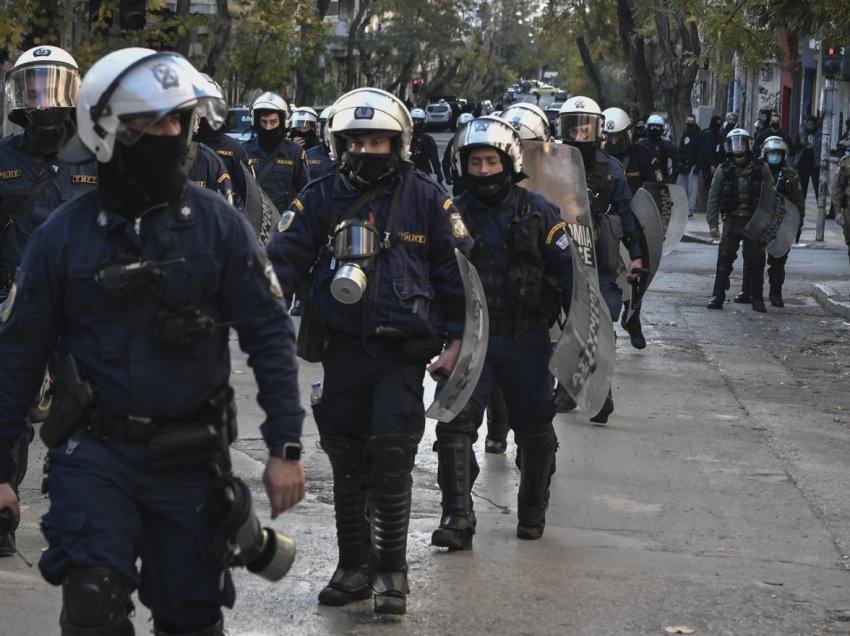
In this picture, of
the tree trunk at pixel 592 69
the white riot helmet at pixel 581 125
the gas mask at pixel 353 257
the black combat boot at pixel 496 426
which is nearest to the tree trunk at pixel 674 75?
the tree trunk at pixel 592 69

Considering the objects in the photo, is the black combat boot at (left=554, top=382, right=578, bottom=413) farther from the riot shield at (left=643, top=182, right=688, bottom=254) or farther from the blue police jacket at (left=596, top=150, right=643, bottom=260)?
the riot shield at (left=643, top=182, right=688, bottom=254)

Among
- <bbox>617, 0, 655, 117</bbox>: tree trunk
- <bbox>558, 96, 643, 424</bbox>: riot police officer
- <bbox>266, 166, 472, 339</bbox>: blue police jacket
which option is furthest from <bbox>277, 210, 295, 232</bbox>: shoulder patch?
<bbox>617, 0, 655, 117</bbox>: tree trunk

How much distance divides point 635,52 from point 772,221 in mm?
17184

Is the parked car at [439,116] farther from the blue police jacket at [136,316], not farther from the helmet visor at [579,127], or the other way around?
the blue police jacket at [136,316]

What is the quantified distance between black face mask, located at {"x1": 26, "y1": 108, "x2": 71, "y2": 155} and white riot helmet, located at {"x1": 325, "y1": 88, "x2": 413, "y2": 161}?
139 cm

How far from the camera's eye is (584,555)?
6637mm

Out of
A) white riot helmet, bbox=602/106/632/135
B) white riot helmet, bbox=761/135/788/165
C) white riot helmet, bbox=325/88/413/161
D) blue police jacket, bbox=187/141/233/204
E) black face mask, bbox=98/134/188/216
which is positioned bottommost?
white riot helmet, bbox=761/135/788/165

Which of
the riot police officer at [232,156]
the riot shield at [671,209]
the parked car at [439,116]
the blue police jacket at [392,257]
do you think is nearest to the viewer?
the blue police jacket at [392,257]

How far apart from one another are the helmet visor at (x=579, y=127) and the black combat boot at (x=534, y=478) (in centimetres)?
358

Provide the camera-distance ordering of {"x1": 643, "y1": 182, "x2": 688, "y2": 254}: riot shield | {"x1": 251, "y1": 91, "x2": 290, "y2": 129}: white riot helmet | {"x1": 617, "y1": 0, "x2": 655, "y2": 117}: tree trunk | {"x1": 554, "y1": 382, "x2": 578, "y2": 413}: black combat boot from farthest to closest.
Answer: {"x1": 617, "y1": 0, "x2": 655, "y2": 117}: tree trunk
{"x1": 251, "y1": 91, "x2": 290, "y2": 129}: white riot helmet
{"x1": 643, "y1": 182, "x2": 688, "y2": 254}: riot shield
{"x1": 554, "y1": 382, "x2": 578, "y2": 413}: black combat boot

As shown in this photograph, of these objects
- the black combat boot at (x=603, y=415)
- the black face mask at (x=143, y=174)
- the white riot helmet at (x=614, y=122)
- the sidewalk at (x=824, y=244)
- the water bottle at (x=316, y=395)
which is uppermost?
the black face mask at (x=143, y=174)

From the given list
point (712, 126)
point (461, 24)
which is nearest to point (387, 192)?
point (712, 126)

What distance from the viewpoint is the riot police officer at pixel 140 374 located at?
3.88 m

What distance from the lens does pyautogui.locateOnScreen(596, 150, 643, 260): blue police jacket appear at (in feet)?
32.7
